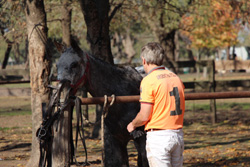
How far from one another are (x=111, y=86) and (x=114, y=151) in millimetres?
857

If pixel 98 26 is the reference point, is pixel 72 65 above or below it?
below

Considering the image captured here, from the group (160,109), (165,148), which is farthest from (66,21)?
(165,148)

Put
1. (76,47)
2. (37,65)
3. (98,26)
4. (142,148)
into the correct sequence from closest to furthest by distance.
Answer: (76,47) < (142,148) < (37,65) < (98,26)

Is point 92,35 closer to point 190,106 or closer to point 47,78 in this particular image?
point 47,78

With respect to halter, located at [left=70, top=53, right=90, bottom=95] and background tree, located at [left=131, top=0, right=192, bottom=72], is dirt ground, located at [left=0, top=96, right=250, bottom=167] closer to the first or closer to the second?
halter, located at [left=70, top=53, right=90, bottom=95]

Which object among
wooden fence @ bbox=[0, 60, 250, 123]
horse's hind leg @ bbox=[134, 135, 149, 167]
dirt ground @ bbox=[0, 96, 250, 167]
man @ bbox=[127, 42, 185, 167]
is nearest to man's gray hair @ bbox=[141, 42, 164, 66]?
man @ bbox=[127, 42, 185, 167]

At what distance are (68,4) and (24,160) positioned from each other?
5508mm

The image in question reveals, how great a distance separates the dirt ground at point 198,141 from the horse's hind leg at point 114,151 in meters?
2.05

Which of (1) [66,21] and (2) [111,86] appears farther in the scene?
(1) [66,21]

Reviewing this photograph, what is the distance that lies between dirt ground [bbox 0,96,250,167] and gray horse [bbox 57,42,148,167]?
7.15 feet

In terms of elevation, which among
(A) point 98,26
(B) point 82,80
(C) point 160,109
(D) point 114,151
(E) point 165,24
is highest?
(E) point 165,24

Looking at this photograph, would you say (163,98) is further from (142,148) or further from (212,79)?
(212,79)

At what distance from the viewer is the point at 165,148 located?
3.35 metres

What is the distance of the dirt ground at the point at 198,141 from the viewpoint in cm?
725
